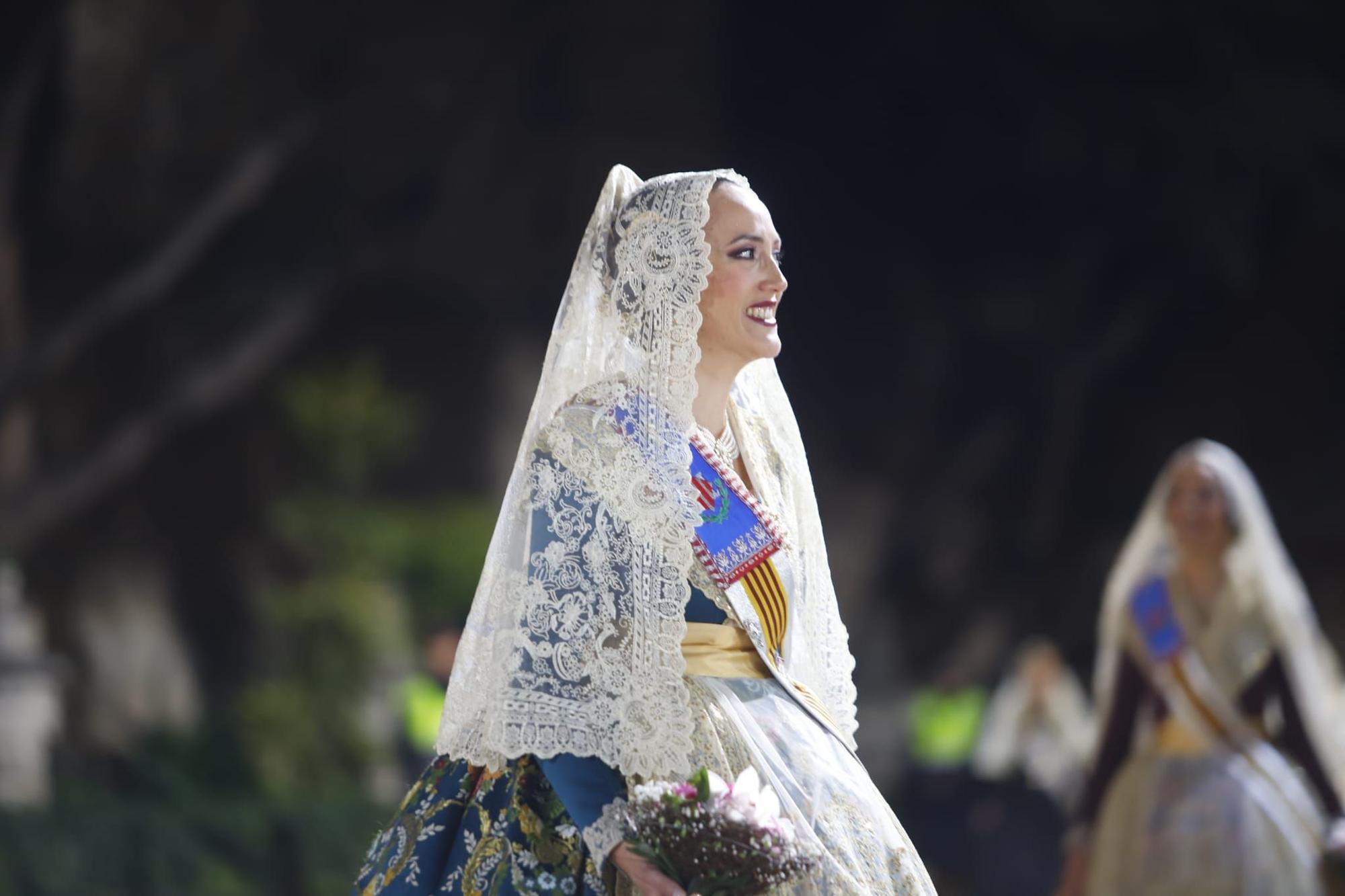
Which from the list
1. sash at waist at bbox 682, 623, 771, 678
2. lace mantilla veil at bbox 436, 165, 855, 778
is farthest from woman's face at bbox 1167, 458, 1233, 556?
sash at waist at bbox 682, 623, 771, 678

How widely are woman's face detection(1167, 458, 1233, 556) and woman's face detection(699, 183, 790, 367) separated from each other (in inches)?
130

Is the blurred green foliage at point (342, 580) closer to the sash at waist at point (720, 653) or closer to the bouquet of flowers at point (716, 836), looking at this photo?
the sash at waist at point (720, 653)

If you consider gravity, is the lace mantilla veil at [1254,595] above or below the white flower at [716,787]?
below

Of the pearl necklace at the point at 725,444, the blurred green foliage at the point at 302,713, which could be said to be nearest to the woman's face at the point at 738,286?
the pearl necklace at the point at 725,444

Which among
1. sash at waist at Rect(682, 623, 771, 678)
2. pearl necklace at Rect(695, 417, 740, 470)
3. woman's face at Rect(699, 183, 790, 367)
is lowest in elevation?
sash at waist at Rect(682, 623, 771, 678)

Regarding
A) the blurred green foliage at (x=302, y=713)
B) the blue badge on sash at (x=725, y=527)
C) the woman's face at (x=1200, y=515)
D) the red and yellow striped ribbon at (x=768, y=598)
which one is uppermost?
the blue badge on sash at (x=725, y=527)

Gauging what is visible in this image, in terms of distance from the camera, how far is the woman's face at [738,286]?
12.1 ft

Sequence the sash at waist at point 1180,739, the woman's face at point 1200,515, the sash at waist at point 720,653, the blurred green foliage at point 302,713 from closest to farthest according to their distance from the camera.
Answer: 1. the sash at waist at point 720,653
2. the sash at waist at point 1180,739
3. the woman's face at point 1200,515
4. the blurred green foliage at point 302,713

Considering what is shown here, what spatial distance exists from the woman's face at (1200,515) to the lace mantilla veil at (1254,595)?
3 centimetres

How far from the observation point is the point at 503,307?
599 inches

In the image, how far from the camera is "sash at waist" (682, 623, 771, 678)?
349 centimetres

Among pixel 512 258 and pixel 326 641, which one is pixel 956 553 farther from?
pixel 326 641

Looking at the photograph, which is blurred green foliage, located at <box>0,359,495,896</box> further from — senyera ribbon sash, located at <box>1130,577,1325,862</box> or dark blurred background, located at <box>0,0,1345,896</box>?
senyera ribbon sash, located at <box>1130,577,1325,862</box>

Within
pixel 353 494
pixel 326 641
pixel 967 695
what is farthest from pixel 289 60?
pixel 967 695
